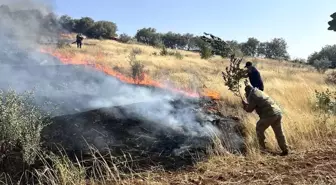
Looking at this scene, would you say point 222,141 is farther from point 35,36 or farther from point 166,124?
point 35,36

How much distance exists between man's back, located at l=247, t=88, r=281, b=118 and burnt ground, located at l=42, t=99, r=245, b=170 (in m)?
0.76

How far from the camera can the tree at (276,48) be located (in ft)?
199

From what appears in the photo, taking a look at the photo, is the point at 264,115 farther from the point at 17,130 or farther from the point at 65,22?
the point at 65,22

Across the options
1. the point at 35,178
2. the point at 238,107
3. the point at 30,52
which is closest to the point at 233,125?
the point at 238,107

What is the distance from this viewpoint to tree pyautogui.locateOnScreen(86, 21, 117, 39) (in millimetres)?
56334

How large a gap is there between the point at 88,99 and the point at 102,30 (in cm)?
4750

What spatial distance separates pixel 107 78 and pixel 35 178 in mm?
8973

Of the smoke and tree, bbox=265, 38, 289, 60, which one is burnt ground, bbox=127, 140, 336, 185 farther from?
tree, bbox=265, 38, 289, 60

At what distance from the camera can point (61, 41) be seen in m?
28.0

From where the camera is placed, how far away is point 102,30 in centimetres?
5703

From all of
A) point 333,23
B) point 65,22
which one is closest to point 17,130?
point 333,23

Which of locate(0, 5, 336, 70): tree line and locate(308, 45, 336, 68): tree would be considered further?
locate(308, 45, 336, 68): tree

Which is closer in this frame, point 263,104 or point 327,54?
point 263,104

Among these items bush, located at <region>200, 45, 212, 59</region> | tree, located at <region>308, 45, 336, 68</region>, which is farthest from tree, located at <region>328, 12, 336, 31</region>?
tree, located at <region>308, 45, 336, 68</region>
